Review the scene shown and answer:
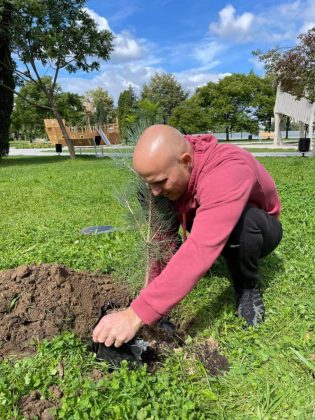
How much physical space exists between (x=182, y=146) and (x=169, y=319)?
104 centimetres

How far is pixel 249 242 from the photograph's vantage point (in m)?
2.16

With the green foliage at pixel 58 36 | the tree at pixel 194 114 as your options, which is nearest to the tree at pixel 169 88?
the tree at pixel 194 114

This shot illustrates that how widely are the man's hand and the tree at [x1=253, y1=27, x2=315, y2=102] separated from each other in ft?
41.7

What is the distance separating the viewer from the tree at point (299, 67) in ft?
41.2

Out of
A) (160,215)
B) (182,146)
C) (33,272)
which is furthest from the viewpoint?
(33,272)

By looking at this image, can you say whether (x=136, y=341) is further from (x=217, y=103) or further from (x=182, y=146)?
(x=217, y=103)

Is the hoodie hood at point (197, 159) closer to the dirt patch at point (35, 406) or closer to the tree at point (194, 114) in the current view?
the dirt patch at point (35, 406)

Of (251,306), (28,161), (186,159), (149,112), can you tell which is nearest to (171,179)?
(186,159)

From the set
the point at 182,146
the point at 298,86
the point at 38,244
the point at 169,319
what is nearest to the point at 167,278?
the point at 182,146

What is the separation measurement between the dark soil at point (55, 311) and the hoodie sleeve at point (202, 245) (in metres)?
0.53

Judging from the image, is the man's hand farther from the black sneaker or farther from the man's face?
the black sneaker

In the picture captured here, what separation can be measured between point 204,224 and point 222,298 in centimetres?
108

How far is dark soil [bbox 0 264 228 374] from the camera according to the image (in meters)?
1.94

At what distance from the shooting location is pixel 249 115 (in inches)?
1682
